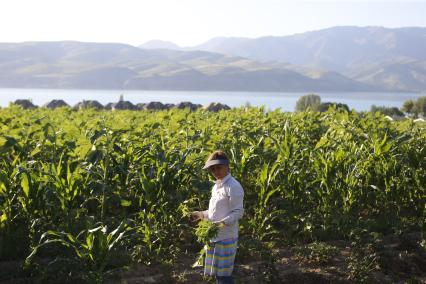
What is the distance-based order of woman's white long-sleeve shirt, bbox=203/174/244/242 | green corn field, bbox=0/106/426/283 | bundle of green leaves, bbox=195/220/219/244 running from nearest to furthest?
bundle of green leaves, bbox=195/220/219/244
woman's white long-sleeve shirt, bbox=203/174/244/242
green corn field, bbox=0/106/426/283

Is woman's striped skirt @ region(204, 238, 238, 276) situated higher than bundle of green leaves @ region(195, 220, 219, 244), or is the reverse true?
bundle of green leaves @ region(195, 220, 219, 244)

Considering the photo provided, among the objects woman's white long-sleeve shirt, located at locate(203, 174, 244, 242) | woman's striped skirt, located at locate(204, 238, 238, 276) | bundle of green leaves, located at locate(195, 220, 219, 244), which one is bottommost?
woman's striped skirt, located at locate(204, 238, 238, 276)

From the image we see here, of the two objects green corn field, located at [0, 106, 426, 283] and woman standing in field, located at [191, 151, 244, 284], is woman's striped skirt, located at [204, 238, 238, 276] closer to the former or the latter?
woman standing in field, located at [191, 151, 244, 284]

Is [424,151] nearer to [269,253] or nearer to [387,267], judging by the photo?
[387,267]

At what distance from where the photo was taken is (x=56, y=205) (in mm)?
5859

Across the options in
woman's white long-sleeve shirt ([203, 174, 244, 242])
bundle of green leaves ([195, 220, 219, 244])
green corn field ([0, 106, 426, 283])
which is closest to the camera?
bundle of green leaves ([195, 220, 219, 244])

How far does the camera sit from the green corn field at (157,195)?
5.61 metres

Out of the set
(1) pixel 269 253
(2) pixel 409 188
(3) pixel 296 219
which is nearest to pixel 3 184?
(1) pixel 269 253

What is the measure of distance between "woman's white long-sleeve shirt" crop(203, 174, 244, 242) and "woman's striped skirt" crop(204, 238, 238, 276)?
2.7 inches

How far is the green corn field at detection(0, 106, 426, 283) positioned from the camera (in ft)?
18.4

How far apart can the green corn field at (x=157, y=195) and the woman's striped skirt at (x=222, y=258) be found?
71 cm

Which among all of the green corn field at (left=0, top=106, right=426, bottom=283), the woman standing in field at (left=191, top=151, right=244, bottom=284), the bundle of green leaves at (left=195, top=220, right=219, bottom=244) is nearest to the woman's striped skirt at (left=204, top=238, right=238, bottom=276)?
the woman standing in field at (left=191, top=151, right=244, bottom=284)

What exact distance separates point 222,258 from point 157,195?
1.61 m

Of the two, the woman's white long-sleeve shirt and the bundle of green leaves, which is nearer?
the bundle of green leaves
